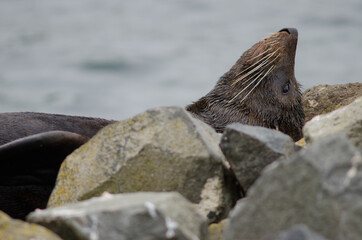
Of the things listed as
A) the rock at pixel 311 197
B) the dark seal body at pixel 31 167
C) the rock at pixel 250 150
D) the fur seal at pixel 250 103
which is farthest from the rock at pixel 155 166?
the fur seal at pixel 250 103

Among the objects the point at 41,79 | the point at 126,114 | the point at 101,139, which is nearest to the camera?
the point at 101,139

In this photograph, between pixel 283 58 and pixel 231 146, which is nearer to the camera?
pixel 231 146

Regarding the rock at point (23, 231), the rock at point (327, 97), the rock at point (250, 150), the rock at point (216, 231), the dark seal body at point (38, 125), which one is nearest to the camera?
the rock at point (23, 231)

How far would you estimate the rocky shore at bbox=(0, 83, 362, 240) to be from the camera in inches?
115

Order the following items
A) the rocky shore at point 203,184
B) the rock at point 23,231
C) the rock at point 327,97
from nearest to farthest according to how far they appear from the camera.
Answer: the rocky shore at point 203,184 → the rock at point 23,231 → the rock at point 327,97

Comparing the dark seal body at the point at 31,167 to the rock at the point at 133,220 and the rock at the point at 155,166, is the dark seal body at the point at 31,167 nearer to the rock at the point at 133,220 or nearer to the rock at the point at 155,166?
the rock at the point at 155,166

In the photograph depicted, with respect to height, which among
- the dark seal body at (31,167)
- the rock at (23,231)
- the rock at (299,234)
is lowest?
the dark seal body at (31,167)

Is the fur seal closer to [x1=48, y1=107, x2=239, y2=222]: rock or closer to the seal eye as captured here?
the seal eye

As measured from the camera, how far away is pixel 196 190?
4.08m

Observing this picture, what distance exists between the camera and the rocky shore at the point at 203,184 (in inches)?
115

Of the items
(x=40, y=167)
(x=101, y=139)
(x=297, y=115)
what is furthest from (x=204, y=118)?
Result: (x=101, y=139)

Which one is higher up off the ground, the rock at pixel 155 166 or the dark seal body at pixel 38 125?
the rock at pixel 155 166

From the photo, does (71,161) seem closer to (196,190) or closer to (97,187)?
(97,187)

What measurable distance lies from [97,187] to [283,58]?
151 inches
